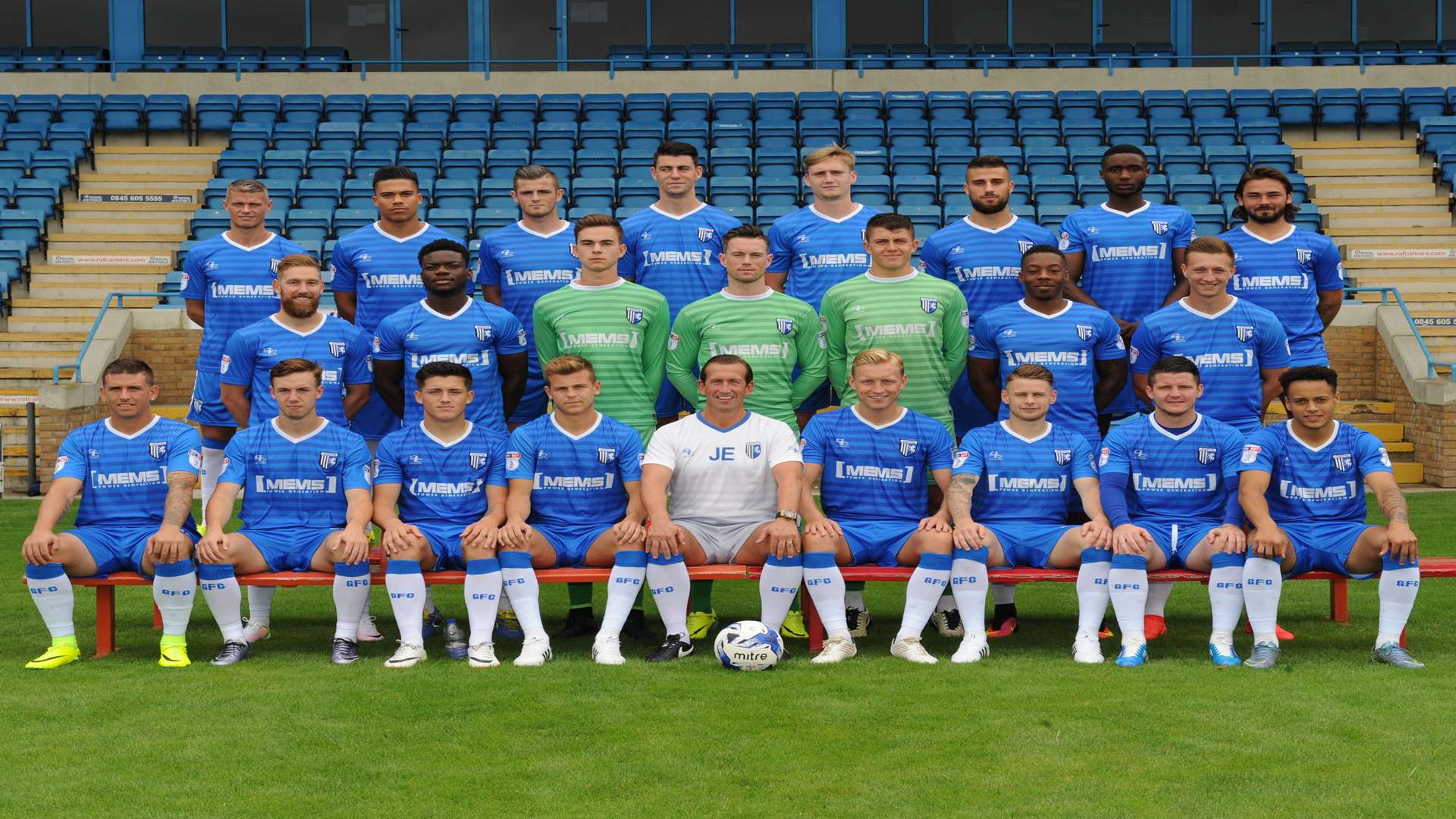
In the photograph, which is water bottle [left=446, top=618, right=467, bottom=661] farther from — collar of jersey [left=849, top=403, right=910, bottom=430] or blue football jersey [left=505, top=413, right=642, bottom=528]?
collar of jersey [left=849, top=403, right=910, bottom=430]

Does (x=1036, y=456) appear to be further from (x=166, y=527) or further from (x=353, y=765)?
(x=166, y=527)

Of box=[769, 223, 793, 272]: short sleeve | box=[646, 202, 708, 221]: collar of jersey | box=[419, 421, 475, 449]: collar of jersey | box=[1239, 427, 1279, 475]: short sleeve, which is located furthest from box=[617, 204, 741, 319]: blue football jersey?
box=[1239, 427, 1279, 475]: short sleeve

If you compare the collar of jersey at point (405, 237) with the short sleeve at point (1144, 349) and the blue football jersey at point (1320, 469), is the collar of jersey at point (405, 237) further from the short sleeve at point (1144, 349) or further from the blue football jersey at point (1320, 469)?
the blue football jersey at point (1320, 469)

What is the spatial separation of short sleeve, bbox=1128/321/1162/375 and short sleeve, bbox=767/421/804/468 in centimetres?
165

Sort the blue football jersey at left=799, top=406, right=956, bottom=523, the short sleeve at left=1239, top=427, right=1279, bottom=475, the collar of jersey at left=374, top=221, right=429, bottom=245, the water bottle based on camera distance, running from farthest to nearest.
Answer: the collar of jersey at left=374, top=221, right=429, bottom=245
the blue football jersey at left=799, top=406, right=956, bottom=523
the water bottle
the short sleeve at left=1239, top=427, right=1279, bottom=475

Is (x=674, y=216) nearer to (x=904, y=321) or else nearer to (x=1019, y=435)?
(x=904, y=321)

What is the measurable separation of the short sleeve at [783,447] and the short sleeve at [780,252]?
1267 millimetres

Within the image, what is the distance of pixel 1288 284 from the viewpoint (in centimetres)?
684

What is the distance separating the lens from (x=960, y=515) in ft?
19.4

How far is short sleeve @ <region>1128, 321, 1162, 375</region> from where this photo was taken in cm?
647

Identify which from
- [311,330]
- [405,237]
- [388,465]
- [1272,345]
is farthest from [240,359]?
[1272,345]

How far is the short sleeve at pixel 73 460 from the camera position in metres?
6.08

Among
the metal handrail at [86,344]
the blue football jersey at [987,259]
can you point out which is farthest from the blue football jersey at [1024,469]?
the metal handrail at [86,344]

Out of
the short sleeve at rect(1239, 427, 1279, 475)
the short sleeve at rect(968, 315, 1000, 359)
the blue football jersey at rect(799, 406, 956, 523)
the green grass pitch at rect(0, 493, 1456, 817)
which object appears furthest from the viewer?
the short sleeve at rect(968, 315, 1000, 359)
